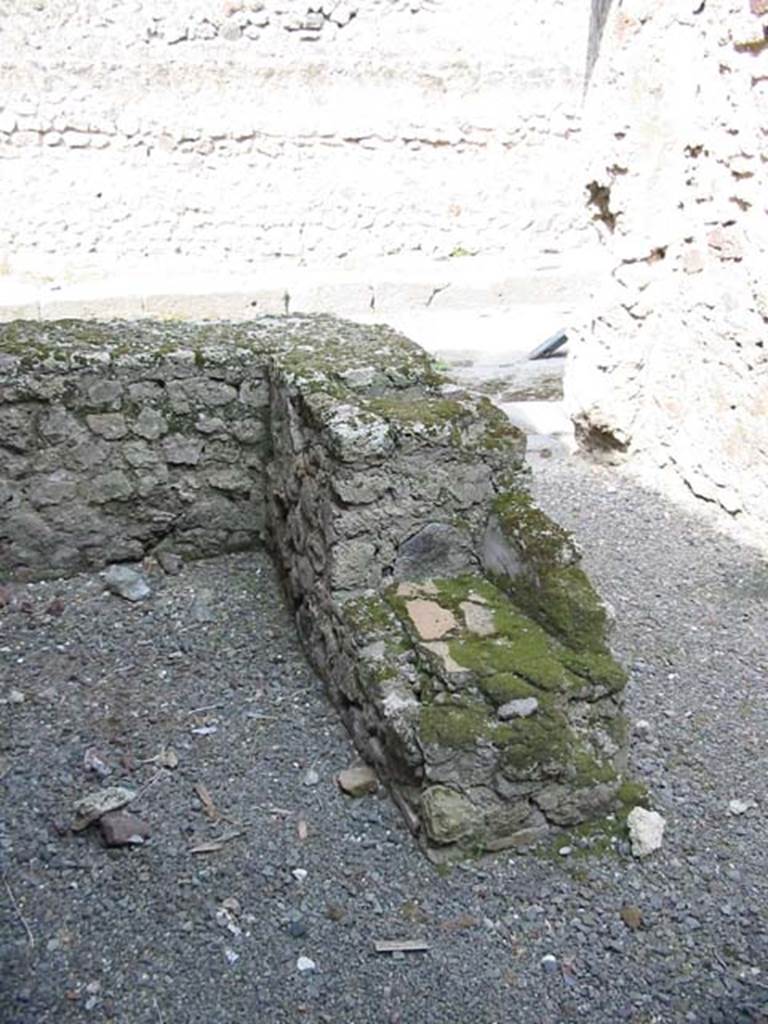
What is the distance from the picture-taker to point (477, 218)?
1105 centimetres

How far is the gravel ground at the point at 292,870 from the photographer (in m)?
1.99

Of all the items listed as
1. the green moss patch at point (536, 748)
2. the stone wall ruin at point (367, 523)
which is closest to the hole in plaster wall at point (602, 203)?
the stone wall ruin at point (367, 523)

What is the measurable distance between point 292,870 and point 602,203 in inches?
165

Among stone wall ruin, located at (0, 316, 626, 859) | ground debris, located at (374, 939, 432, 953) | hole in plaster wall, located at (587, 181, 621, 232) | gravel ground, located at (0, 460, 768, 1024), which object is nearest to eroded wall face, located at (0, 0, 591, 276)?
hole in plaster wall, located at (587, 181, 621, 232)

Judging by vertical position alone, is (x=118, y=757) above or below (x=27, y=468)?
below

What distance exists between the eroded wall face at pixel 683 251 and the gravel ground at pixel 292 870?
158 cm

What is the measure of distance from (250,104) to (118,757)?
28.5 ft

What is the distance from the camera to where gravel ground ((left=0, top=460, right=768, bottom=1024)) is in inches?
78.4

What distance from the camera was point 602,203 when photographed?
5.39 meters

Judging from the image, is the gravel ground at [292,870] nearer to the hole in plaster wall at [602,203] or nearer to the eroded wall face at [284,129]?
the hole in plaster wall at [602,203]

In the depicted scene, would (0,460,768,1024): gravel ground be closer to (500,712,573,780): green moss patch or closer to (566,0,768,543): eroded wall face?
(500,712,573,780): green moss patch

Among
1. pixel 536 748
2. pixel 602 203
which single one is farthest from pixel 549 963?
pixel 602 203

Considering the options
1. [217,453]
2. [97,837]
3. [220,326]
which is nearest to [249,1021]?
[97,837]

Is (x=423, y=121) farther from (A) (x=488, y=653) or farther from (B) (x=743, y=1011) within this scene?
(B) (x=743, y=1011)
